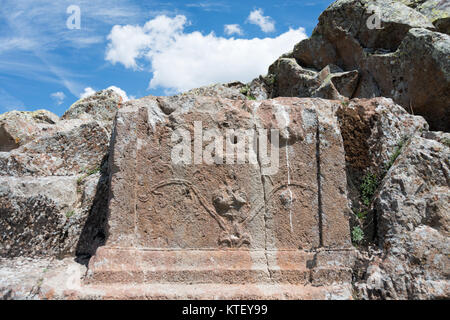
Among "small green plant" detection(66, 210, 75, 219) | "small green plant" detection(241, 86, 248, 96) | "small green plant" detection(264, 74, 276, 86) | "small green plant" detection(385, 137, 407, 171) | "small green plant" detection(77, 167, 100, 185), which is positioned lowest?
"small green plant" detection(66, 210, 75, 219)

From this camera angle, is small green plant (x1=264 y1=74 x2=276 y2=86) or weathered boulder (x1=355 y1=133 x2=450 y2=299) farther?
small green plant (x1=264 y1=74 x2=276 y2=86)


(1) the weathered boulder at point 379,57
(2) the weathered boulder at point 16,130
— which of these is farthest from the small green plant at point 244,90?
(2) the weathered boulder at point 16,130

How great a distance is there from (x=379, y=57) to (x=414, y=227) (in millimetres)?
4845

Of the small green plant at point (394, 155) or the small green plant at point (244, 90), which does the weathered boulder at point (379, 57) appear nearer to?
the small green plant at point (244, 90)

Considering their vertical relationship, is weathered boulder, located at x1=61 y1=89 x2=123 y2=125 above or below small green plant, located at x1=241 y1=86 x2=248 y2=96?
below

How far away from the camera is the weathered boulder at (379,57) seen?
7105 millimetres

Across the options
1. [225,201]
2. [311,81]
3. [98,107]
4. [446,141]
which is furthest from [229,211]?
[311,81]

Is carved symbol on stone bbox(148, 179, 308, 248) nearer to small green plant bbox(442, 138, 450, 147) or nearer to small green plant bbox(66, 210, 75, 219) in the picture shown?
small green plant bbox(66, 210, 75, 219)

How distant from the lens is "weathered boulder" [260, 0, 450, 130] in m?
7.11

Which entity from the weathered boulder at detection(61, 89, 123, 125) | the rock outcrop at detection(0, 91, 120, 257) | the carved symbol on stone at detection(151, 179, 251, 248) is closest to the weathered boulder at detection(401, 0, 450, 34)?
the carved symbol on stone at detection(151, 179, 251, 248)

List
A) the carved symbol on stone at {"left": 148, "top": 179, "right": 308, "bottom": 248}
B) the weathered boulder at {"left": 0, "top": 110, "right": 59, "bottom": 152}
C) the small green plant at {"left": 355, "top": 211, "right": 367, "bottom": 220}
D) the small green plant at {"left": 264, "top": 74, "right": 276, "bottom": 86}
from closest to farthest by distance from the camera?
the carved symbol on stone at {"left": 148, "top": 179, "right": 308, "bottom": 248} < the small green plant at {"left": 355, "top": 211, "right": 367, "bottom": 220} < the weathered boulder at {"left": 0, "top": 110, "right": 59, "bottom": 152} < the small green plant at {"left": 264, "top": 74, "right": 276, "bottom": 86}

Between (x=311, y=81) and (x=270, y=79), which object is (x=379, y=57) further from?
(x=270, y=79)

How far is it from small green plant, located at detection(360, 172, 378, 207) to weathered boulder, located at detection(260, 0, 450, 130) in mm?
2534
